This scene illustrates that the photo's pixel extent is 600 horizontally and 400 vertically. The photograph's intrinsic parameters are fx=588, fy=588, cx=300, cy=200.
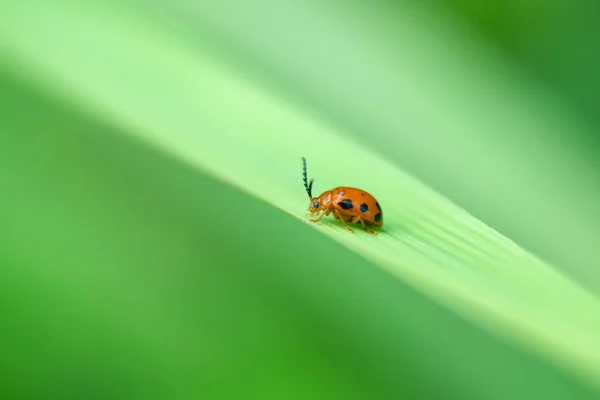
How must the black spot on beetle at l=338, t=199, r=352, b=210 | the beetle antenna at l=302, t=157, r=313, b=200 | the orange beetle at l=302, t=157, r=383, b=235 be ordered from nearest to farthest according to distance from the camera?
the beetle antenna at l=302, t=157, r=313, b=200, the orange beetle at l=302, t=157, r=383, b=235, the black spot on beetle at l=338, t=199, r=352, b=210

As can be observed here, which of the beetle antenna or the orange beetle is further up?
the orange beetle

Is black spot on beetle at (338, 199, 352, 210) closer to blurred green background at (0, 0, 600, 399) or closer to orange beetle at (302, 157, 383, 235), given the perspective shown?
orange beetle at (302, 157, 383, 235)

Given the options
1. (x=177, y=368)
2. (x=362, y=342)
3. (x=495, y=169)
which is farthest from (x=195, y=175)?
(x=495, y=169)

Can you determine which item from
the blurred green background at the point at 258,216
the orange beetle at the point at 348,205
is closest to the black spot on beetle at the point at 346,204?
the orange beetle at the point at 348,205

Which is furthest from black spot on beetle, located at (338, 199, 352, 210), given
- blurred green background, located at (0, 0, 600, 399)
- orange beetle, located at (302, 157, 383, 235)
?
blurred green background, located at (0, 0, 600, 399)

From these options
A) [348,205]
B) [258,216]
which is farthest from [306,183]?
[258,216]

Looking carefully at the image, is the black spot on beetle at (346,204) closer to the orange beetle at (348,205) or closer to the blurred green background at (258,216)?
the orange beetle at (348,205)

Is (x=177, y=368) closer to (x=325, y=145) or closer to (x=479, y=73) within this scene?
(x=325, y=145)

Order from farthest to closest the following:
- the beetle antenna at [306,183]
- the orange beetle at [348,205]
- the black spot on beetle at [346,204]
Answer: the black spot on beetle at [346,204] → the orange beetle at [348,205] → the beetle antenna at [306,183]
